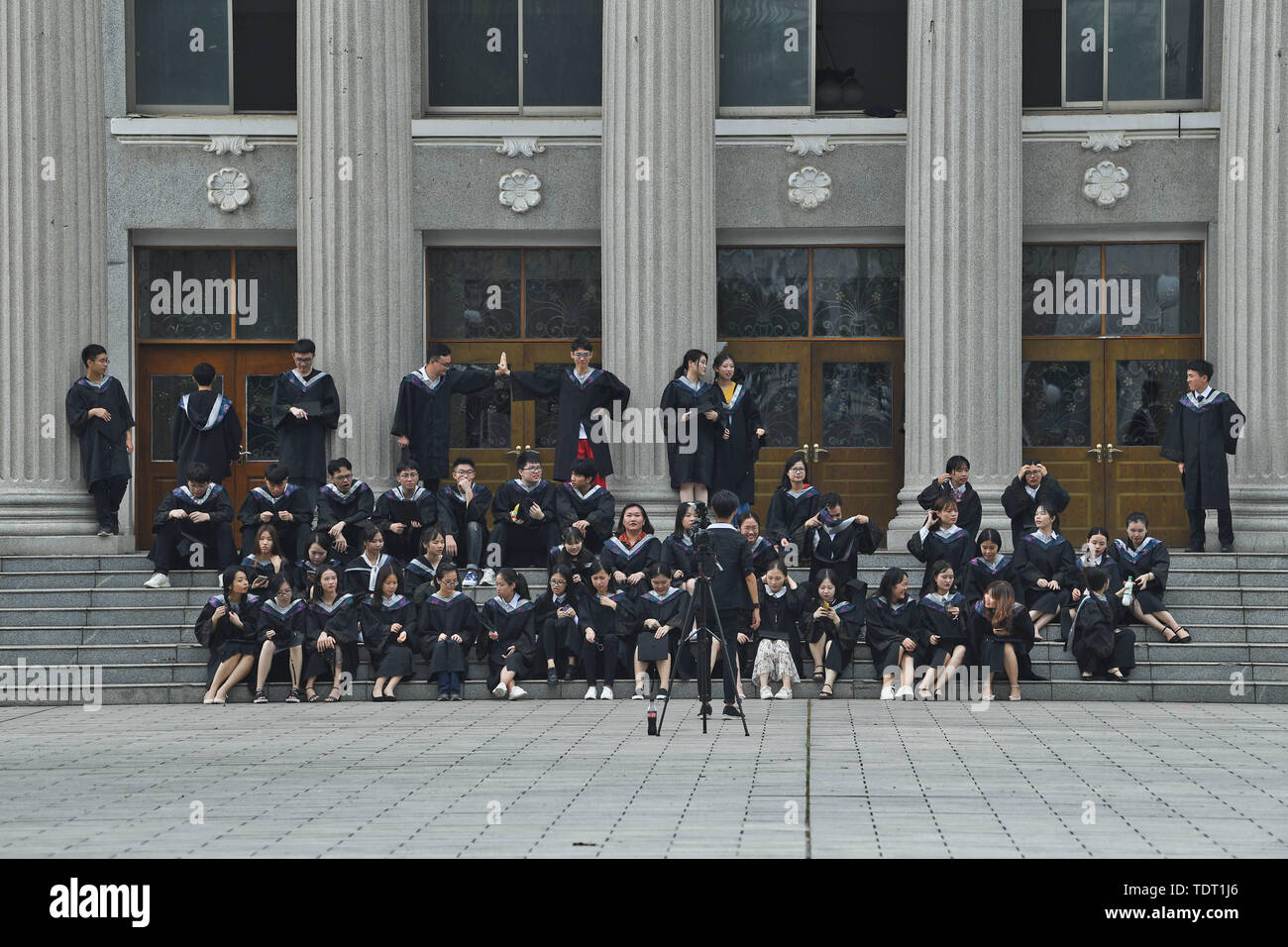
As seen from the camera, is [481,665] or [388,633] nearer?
[388,633]

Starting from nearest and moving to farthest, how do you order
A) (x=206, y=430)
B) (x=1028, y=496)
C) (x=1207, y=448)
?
(x=1028, y=496), (x=1207, y=448), (x=206, y=430)

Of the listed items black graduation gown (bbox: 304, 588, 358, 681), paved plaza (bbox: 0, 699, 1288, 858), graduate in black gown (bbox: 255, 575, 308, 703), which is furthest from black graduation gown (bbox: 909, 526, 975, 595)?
graduate in black gown (bbox: 255, 575, 308, 703)

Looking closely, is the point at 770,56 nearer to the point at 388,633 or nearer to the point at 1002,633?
the point at 1002,633

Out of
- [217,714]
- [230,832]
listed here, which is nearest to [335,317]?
[217,714]

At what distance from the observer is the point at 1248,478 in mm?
22750

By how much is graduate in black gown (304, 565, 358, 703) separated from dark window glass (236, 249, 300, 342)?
638 cm

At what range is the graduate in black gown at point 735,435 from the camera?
22.0 m

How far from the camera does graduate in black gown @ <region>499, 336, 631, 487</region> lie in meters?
22.5

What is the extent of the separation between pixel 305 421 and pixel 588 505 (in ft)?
12.4

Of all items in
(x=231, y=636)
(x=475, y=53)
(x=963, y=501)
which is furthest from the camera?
(x=475, y=53)

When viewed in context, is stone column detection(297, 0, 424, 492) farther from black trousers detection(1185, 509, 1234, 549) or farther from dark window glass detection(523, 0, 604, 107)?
black trousers detection(1185, 509, 1234, 549)

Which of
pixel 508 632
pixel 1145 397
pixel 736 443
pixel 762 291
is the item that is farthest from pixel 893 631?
pixel 1145 397

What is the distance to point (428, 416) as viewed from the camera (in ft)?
74.5

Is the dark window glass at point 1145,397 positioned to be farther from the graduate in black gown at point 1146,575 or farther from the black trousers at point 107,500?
the black trousers at point 107,500
